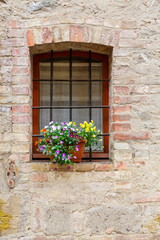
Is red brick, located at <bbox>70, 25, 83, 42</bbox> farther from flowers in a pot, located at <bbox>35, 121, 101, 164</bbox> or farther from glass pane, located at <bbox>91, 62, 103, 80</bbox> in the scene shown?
flowers in a pot, located at <bbox>35, 121, 101, 164</bbox>

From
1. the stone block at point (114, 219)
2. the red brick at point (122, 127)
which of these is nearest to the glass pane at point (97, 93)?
the red brick at point (122, 127)

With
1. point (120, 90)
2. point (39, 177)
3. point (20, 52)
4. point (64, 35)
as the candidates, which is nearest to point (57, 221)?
point (39, 177)

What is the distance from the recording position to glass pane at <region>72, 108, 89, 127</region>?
3064mm

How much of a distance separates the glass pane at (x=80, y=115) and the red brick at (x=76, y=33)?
0.86 meters

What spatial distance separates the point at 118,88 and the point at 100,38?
597 mm

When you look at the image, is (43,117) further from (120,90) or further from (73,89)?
(120,90)

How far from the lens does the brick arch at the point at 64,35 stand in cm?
271

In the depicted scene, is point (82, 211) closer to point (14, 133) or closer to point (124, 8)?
point (14, 133)

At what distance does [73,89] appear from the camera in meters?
3.09

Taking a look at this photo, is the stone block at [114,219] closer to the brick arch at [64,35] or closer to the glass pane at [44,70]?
the glass pane at [44,70]

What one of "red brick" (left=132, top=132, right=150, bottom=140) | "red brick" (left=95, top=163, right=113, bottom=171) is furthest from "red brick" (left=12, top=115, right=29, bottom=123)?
"red brick" (left=132, top=132, right=150, bottom=140)

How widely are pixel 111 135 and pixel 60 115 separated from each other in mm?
700

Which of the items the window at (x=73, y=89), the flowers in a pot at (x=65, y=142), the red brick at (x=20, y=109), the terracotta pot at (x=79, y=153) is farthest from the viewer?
the window at (x=73, y=89)

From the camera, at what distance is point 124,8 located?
278cm
